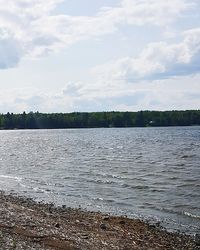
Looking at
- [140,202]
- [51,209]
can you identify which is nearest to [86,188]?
[140,202]

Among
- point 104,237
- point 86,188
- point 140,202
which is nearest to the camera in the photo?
point 104,237

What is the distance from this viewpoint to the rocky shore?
1420 cm

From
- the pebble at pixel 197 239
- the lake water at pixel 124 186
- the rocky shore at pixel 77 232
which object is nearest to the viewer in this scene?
the rocky shore at pixel 77 232

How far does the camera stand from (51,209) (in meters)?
23.1

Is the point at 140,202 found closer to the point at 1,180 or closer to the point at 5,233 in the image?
the point at 5,233

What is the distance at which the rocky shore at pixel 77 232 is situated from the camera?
46.6 ft

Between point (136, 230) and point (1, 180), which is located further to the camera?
point (1, 180)

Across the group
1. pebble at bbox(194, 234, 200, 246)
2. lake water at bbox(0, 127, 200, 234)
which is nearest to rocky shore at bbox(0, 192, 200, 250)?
pebble at bbox(194, 234, 200, 246)

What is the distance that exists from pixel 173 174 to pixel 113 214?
605 inches

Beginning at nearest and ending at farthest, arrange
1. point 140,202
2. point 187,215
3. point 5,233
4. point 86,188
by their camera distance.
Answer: point 5,233
point 187,215
point 140,202
point 86,188

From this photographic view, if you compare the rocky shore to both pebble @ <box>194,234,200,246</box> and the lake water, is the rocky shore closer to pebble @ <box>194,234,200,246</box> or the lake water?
pebble @ <box>194,234,200,246</box>

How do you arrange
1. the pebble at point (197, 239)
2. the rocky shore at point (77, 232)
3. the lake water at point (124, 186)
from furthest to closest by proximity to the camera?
the lake water at point (124, 186)
the pebble at point (197, 239)
the rocky shore at point (77, 232)

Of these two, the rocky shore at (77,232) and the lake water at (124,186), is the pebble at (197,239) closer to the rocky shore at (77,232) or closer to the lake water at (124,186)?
the rocky shore at (77,232)

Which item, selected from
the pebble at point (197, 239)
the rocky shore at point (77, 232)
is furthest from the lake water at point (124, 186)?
the rocky shore at point (77, 232)
